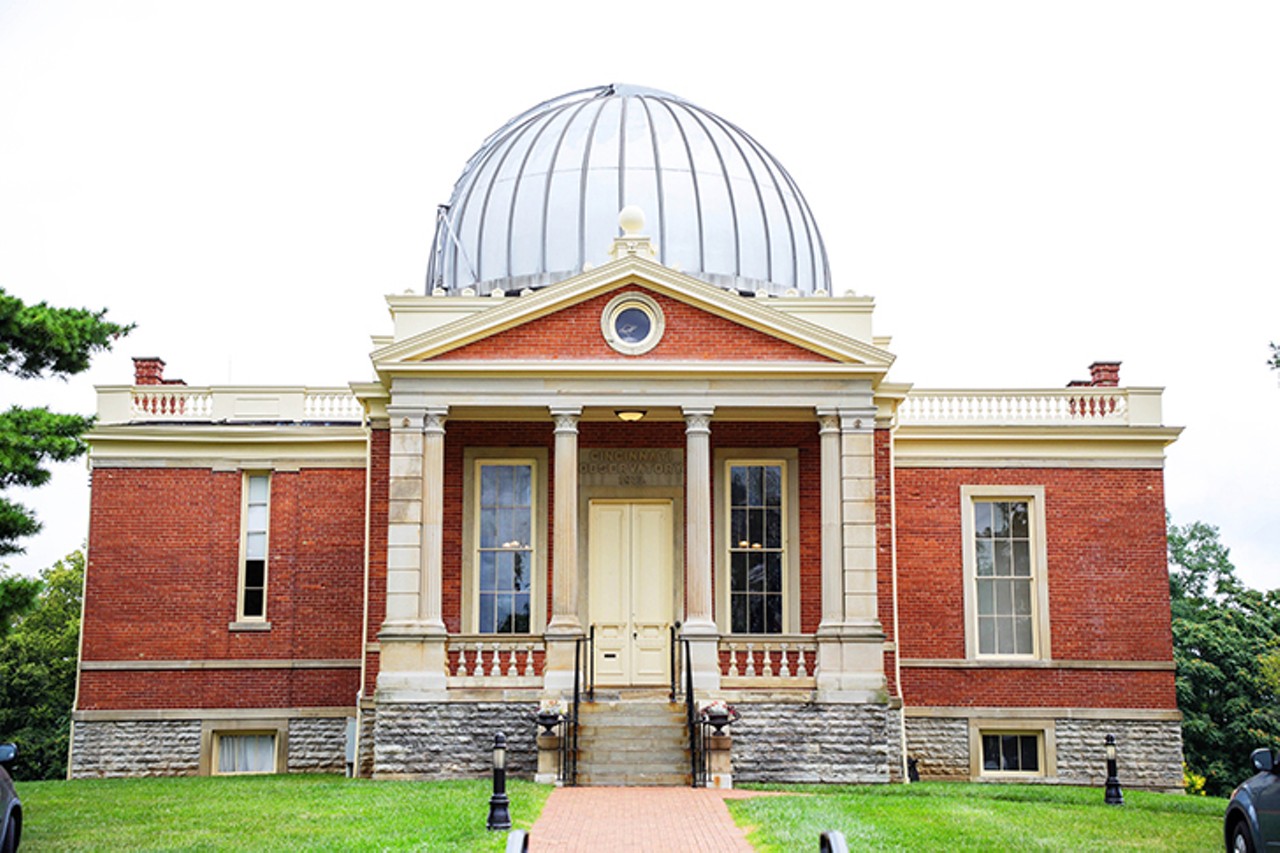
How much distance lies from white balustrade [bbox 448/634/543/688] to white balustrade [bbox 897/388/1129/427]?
7.75 meters

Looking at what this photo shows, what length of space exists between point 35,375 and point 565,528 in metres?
8.09

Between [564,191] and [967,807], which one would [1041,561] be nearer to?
[967,807]

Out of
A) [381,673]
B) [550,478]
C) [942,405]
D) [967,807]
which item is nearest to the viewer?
[967,807]

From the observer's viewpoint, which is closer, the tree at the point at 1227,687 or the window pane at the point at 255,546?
the window pane at the point at 255,546

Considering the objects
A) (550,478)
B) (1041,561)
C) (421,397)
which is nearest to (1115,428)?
(1041,561)

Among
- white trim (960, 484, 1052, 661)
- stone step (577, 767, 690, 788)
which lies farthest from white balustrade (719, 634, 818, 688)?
white trim (960, 484, 1052, 661)

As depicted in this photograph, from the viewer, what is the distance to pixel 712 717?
18.8 m

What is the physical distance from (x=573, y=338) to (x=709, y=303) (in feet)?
6.53

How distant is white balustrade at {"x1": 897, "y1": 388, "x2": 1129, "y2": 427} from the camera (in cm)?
2498

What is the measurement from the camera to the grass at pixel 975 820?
1345 centimetres

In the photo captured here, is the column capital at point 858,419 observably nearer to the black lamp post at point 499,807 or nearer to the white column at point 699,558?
the white column at point 699,558

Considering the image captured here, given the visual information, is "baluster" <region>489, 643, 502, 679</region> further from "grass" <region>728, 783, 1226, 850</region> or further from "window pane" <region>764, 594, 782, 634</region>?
"window pane" <region>764, 594, 782, 634</region>

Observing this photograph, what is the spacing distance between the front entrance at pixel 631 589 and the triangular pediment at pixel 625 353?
3.13 metres

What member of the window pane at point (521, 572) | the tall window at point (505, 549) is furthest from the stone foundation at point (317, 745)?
the window pane at point (521, 572)
